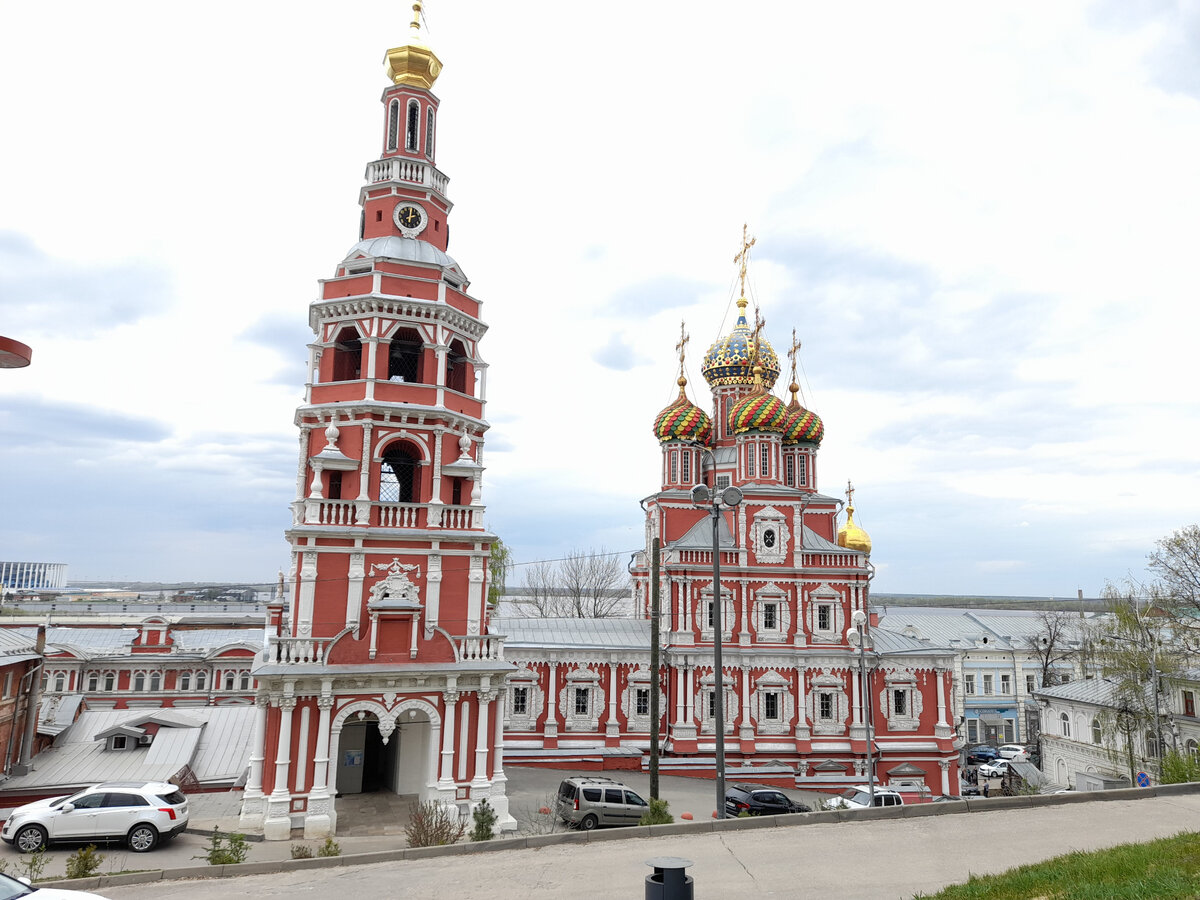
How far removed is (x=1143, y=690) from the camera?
29.6m

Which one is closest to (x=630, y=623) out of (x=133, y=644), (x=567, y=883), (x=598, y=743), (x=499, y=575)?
(x=598, y=743)

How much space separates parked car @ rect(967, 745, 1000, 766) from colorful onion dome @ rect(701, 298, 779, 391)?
2492 cm

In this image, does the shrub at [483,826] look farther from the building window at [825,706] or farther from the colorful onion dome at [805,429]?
the colorful onion dome at [805,429]

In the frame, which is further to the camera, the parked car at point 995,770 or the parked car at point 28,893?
the parked car at point 995,770

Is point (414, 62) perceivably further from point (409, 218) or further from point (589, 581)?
point (589, 581)

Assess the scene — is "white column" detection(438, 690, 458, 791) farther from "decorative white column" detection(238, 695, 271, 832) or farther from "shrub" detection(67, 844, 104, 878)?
"shrub" detection(67, 844, 104, 878)

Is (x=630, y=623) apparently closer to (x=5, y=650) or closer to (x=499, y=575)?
(x=499, y=575)

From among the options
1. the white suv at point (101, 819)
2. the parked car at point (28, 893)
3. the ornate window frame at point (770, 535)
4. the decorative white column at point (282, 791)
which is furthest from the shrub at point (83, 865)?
the ornate window frame at point (770, 535)

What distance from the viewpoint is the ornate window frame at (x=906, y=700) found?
1222 inches

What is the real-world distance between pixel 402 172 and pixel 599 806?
60.1 feet

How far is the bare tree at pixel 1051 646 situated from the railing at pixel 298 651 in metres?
44.1

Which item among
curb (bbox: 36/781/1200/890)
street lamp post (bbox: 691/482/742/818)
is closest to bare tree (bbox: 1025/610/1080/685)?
curb (bbox: 36/781/1200/890)

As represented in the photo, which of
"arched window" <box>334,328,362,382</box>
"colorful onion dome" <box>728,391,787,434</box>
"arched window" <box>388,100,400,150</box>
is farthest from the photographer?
"colorful onion dome" <box>728,391,787,434</box>

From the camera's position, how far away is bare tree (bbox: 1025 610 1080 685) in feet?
155
